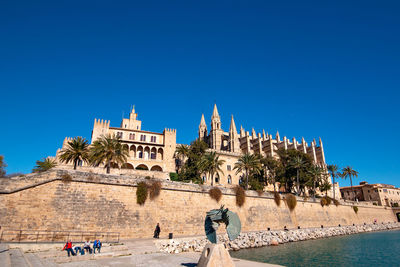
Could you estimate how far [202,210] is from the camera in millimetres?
26734

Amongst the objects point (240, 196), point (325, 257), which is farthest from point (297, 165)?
point (325, 257)

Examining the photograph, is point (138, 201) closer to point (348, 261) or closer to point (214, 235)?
point (214, 235)

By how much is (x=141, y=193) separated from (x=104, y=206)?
11.0 feet

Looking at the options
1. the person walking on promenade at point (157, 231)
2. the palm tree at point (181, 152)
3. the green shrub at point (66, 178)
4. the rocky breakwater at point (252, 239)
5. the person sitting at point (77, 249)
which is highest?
the palm tree at point (181, 152)

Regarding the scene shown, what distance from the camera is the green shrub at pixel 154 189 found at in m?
23.7

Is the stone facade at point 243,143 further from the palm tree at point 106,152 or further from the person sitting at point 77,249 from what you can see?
the person sitting at point 77,249

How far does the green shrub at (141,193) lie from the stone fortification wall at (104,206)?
0.35 m

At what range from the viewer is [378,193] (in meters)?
76.0

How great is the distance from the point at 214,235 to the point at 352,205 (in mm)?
49869

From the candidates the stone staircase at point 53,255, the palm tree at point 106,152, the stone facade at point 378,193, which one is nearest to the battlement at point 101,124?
the palm tree at point 106,152

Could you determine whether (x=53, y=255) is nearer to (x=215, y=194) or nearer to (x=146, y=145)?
(x=215, y=194)

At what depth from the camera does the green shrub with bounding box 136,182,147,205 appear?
22.7 m

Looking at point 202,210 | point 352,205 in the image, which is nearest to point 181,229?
point 202,210

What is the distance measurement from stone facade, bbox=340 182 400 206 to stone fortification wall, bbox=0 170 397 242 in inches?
2537
